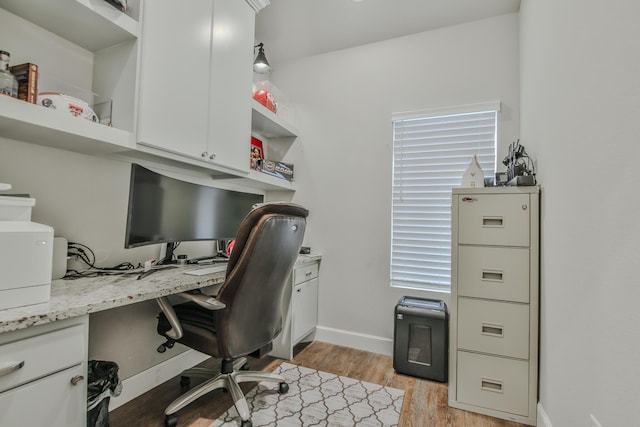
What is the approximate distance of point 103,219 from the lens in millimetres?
1578

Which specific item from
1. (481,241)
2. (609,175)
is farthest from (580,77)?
(481,241)

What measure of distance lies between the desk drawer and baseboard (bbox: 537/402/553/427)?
195cm

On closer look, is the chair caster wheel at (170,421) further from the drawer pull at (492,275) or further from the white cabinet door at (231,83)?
the drawer pull at (492,275)

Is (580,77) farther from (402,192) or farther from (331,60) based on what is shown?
(331,60)

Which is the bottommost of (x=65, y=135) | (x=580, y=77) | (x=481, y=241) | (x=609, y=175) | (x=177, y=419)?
(x=177, y=419)

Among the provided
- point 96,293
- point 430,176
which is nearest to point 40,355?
point 96,293

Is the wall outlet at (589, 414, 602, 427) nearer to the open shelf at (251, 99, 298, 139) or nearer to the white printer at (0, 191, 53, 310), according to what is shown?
the white printer at (0, 191, 53, 310)

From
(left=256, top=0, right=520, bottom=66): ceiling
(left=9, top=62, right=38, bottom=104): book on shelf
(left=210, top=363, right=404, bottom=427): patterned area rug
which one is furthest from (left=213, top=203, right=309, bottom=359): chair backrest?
(left=256, top=0, right=520, bottom=66): ceiling

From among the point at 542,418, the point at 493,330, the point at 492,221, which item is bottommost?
the point at 542,418

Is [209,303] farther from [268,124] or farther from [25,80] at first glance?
[268,124]

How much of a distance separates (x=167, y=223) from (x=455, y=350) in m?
1.85

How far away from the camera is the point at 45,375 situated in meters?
0.85

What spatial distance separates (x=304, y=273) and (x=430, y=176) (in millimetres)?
1311

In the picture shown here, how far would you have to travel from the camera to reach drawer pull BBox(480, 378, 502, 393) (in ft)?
5.43
